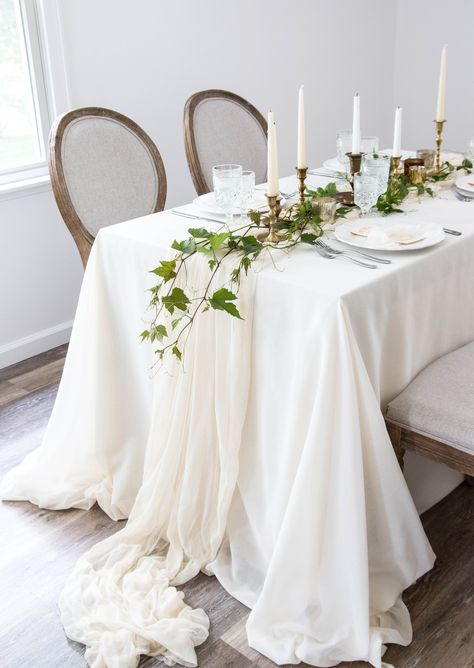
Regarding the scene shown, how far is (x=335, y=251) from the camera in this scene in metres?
1.71

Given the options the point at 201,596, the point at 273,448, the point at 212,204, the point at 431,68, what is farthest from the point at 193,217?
the point at 431,68

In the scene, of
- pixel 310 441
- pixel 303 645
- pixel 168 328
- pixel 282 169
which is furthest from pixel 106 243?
pixel 282 169

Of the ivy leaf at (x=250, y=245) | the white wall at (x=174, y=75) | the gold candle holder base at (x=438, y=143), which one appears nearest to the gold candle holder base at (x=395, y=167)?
the gold candle holder base at (x=438, y=143)

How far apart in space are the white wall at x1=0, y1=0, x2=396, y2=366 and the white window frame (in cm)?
5

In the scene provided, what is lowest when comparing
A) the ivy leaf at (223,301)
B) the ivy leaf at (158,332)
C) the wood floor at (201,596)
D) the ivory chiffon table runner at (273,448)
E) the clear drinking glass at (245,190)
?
the wood floor at (201,596)

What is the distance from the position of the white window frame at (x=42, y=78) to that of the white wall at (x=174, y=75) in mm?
45

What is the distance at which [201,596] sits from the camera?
5.74 feet

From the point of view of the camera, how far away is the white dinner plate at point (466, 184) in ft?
6.89

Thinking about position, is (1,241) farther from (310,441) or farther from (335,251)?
(310,441)

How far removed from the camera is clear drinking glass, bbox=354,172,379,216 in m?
1.88

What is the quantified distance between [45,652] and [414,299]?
1074 millimetres

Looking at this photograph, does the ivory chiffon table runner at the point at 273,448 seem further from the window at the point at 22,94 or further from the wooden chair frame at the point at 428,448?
the window at the point at 22,94

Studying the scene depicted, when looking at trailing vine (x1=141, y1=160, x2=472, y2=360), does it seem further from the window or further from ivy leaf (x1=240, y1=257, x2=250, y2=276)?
the window

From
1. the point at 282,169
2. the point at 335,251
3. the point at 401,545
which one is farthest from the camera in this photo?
the point at 282,169
